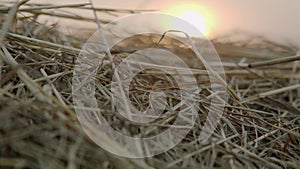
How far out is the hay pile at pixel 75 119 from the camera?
663 millimetres

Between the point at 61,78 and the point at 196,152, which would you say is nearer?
the point at 196,152

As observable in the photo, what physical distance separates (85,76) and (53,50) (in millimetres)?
148

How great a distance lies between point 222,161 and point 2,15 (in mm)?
753

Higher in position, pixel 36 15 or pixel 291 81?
pixel 36 15

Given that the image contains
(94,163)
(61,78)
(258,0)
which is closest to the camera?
(94,163)

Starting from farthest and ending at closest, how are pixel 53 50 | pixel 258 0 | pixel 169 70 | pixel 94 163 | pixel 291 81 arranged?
pixel 258 0, pixel 291 81, pixel 169 70, pixel 53 50, pixel 94 163

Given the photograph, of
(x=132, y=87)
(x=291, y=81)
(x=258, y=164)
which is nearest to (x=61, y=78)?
(x=132, y=87)

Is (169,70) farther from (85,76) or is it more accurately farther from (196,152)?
(196,152)

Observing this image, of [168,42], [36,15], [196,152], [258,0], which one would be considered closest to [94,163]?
[196,152]

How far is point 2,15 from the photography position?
1.19 meters

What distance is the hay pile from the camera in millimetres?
663

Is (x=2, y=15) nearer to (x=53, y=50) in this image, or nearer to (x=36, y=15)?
(x=36, y=15)

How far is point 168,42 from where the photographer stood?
1522mm

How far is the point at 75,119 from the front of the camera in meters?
0.74
